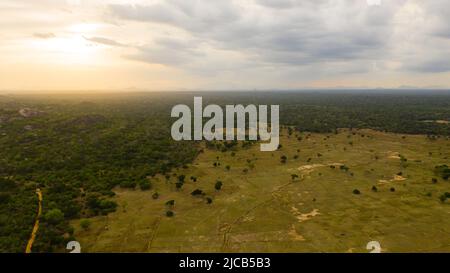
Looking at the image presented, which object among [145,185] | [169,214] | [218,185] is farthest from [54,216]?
[218,185]

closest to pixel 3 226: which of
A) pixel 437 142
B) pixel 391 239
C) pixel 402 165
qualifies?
pixel 391 239

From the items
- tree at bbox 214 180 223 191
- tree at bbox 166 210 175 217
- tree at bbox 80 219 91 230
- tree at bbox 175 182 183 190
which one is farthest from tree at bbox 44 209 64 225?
tree at bbox 214 180 223 191

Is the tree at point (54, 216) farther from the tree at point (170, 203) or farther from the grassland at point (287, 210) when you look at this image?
the tree at point (170, 203)

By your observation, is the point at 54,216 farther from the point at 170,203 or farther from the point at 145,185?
the point at 145,185

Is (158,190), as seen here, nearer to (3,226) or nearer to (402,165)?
(3,226)

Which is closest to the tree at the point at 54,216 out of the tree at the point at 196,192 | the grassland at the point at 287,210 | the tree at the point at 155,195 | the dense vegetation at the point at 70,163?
the dense vegetation at the point at 70,163

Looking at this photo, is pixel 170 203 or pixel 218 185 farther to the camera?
pixel 218 185

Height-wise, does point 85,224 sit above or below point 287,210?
above
